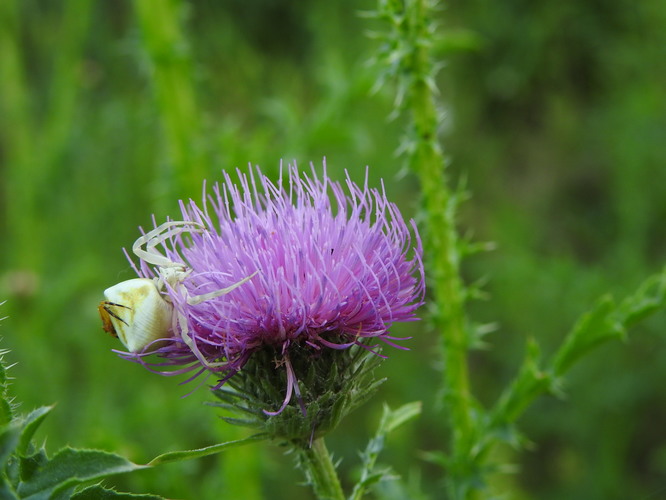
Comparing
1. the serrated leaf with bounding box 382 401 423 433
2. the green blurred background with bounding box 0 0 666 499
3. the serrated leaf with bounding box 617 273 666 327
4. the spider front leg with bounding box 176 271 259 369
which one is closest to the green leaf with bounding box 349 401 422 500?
the serrated leaf with bounding box 382 401 423 433

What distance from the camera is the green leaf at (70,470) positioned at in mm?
1063

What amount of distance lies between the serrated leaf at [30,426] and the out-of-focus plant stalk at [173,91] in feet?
6.23

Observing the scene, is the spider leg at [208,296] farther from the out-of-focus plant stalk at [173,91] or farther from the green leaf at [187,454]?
the out-of-focus plant stalk at [173,91]

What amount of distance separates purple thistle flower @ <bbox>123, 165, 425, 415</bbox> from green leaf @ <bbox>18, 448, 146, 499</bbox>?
318mm

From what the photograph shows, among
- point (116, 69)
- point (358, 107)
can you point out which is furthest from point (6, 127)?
point (358, 107)

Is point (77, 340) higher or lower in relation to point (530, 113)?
lower

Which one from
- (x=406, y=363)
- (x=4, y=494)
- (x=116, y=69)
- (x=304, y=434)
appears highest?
(x=116, y=69)

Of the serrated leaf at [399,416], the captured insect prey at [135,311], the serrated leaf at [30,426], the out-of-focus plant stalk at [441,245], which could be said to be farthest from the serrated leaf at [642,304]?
the serrated leaf at [30,426]

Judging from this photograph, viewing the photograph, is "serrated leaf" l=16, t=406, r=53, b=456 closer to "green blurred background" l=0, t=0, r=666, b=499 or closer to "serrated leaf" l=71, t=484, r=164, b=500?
"serrated leaf" l=71, t=484, r=164, b=500

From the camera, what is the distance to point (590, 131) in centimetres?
552

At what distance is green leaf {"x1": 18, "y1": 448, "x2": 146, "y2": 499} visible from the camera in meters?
1.06

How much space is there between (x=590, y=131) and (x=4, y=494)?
5.22 metres

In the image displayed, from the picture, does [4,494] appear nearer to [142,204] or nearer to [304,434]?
[304,434]

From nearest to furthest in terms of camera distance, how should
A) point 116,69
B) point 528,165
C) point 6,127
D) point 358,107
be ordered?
point 6,127, point 358,107, point 116,69, point 528,165
